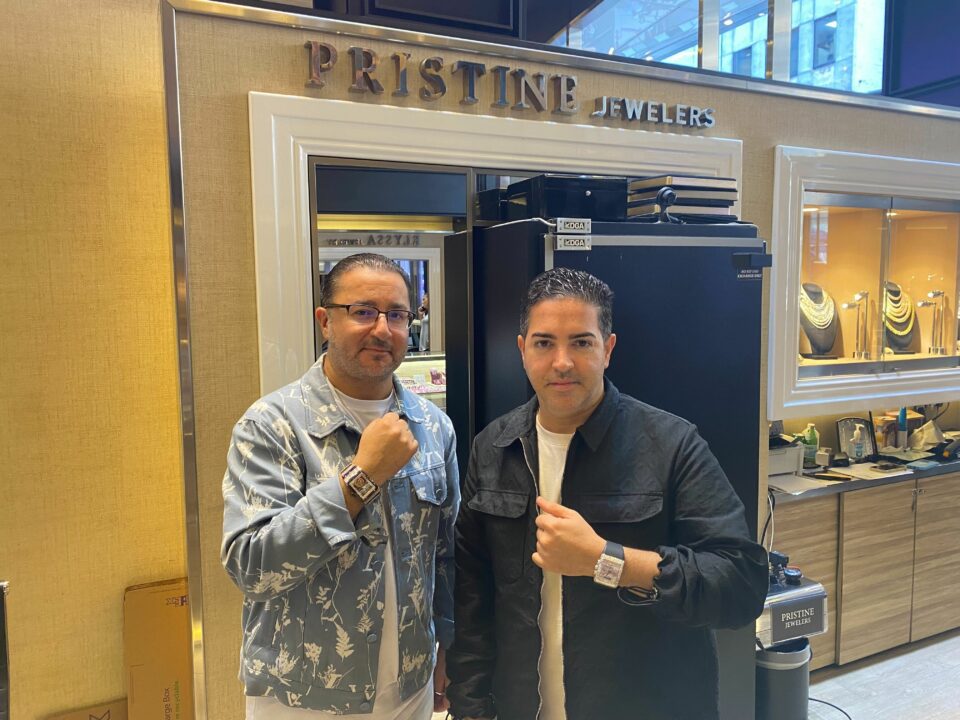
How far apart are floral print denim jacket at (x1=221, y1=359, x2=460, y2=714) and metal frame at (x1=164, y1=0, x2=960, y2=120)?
1181 millimetres

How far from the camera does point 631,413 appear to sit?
4.59 feet

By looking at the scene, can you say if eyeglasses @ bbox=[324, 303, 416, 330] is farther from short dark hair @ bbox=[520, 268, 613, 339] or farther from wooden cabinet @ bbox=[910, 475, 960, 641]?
wooden cabinet @ bbox=[910, 475, 960, 641]

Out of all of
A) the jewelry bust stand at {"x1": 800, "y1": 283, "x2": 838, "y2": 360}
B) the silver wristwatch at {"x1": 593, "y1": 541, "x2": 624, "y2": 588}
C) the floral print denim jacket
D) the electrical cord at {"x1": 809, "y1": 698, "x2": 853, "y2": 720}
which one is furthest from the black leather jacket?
the jewelry bust stand at {"x1": 800, "y1": 283, "x2": 838, "y2": 360}

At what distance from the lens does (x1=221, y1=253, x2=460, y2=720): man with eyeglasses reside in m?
1.32

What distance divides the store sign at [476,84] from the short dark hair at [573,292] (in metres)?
1.19

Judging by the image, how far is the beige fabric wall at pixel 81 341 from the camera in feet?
6.61

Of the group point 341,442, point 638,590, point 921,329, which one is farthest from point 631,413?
point 921,329

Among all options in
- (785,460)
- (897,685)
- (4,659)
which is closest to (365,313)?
(4,659)

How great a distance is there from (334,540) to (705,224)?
1.46 m

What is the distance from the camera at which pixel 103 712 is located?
2174 mm

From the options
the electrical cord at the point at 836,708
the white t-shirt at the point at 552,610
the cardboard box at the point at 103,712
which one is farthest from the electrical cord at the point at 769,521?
the cardboard box at the point at 103,712

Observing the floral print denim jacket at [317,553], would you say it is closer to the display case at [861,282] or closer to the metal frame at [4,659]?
the metal frame at [4,659]

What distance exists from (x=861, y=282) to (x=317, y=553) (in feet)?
11.0

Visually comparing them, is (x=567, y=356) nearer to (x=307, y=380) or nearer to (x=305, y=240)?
(x=307, y=380)
